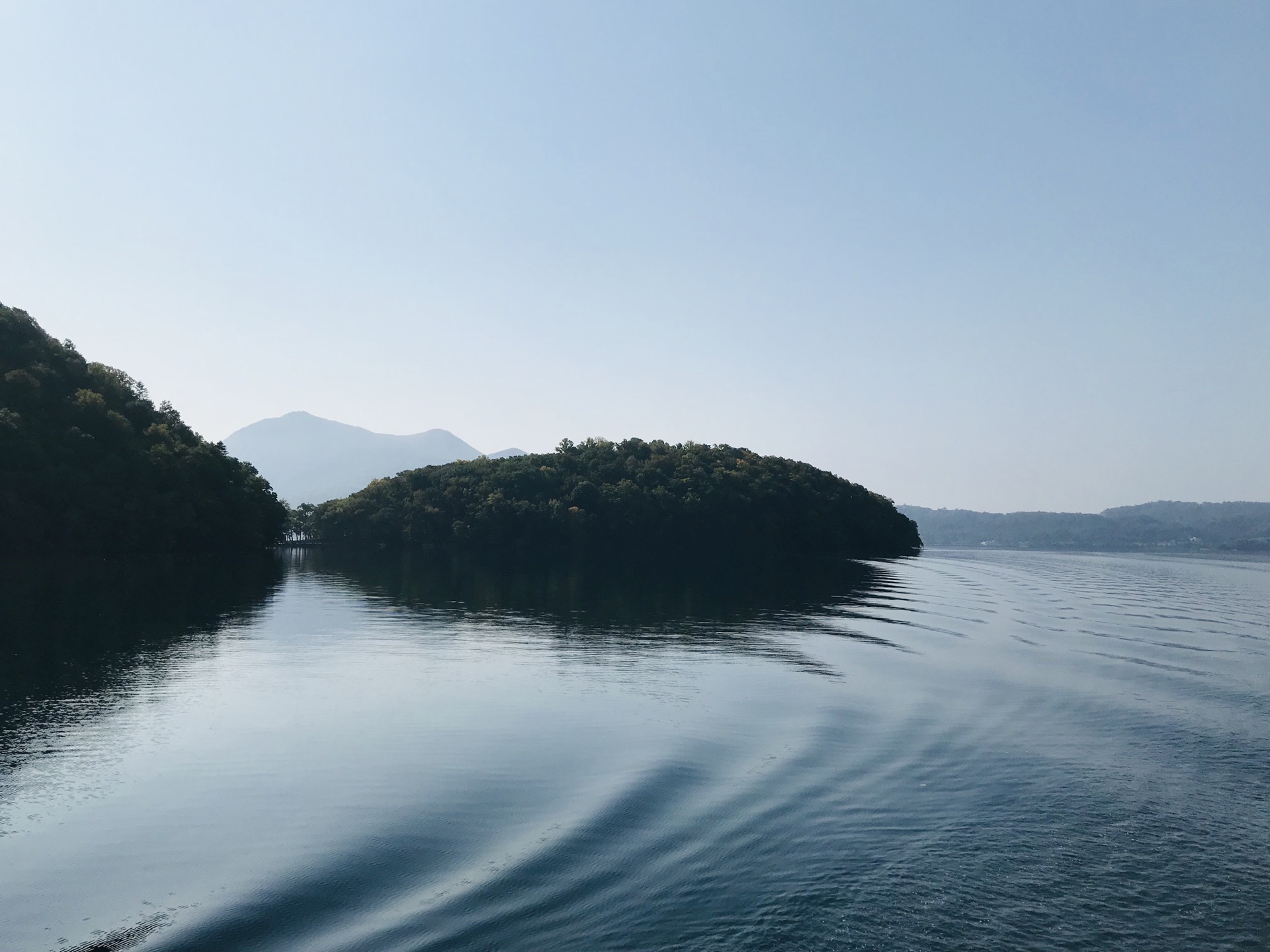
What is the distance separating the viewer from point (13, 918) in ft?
39.7

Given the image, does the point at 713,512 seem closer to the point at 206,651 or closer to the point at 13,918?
the point at 206,651

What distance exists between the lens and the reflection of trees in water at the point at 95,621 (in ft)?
89.2

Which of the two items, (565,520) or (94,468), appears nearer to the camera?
(94,468)

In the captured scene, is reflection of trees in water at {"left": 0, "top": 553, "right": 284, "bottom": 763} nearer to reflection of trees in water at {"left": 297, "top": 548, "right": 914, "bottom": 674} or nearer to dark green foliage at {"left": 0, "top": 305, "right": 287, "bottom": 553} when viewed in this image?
dark green foliage at {"left": 0, "top": 305, "right": 287, "bottom": 553}

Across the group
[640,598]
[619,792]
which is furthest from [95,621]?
[640,598]

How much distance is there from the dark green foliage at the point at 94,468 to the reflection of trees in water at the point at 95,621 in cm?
1232

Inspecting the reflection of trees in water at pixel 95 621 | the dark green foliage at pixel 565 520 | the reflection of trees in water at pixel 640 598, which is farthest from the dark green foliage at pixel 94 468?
the dark green foliage at pixel 565 520

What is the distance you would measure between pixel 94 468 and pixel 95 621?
232 ft

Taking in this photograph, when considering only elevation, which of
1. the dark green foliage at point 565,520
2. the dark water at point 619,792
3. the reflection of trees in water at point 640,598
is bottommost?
the dark water at point 619,792

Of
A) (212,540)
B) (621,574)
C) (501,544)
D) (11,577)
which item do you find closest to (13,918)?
(11,577)

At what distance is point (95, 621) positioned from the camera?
4319cm

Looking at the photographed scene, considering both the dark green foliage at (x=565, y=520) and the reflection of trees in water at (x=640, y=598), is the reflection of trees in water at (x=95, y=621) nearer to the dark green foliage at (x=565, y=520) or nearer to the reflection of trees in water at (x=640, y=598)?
the reflection of trees in water at (x=640, y=598)

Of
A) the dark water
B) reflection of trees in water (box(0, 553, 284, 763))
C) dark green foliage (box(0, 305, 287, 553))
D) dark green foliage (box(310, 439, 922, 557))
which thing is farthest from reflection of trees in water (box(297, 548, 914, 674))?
dark green foliage (box(310, 439, 922, 557))

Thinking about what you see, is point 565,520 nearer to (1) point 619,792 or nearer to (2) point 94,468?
(2) point 94,468
